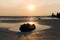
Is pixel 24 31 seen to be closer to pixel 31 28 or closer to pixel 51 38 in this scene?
pixel 31 28

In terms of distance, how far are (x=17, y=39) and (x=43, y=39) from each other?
3421 mm

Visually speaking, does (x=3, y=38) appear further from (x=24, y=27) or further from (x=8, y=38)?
(x=24, y=27)

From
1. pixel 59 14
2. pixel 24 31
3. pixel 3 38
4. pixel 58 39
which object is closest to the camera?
pixel 58 39

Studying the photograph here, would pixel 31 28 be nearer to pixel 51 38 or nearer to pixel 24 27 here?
pixel 24 27

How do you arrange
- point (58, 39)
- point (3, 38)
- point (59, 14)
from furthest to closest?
point (59, 14), point (3, 38), point (58, 39)

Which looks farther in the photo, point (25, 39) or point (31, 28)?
point (31, 28)

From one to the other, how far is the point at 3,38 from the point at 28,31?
25.1 feet

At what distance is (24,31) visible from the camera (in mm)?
35344

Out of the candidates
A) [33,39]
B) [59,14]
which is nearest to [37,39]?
[33,39]

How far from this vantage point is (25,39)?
2711 cm

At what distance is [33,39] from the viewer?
26.9 metres

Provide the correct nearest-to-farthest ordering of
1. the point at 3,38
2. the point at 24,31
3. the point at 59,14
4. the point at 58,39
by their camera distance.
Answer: the point at 58,39
the point at 3,38
the point at 24,31
the point at 59,14

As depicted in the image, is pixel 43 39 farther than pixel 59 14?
No

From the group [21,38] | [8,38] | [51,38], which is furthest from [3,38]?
[51,38]
